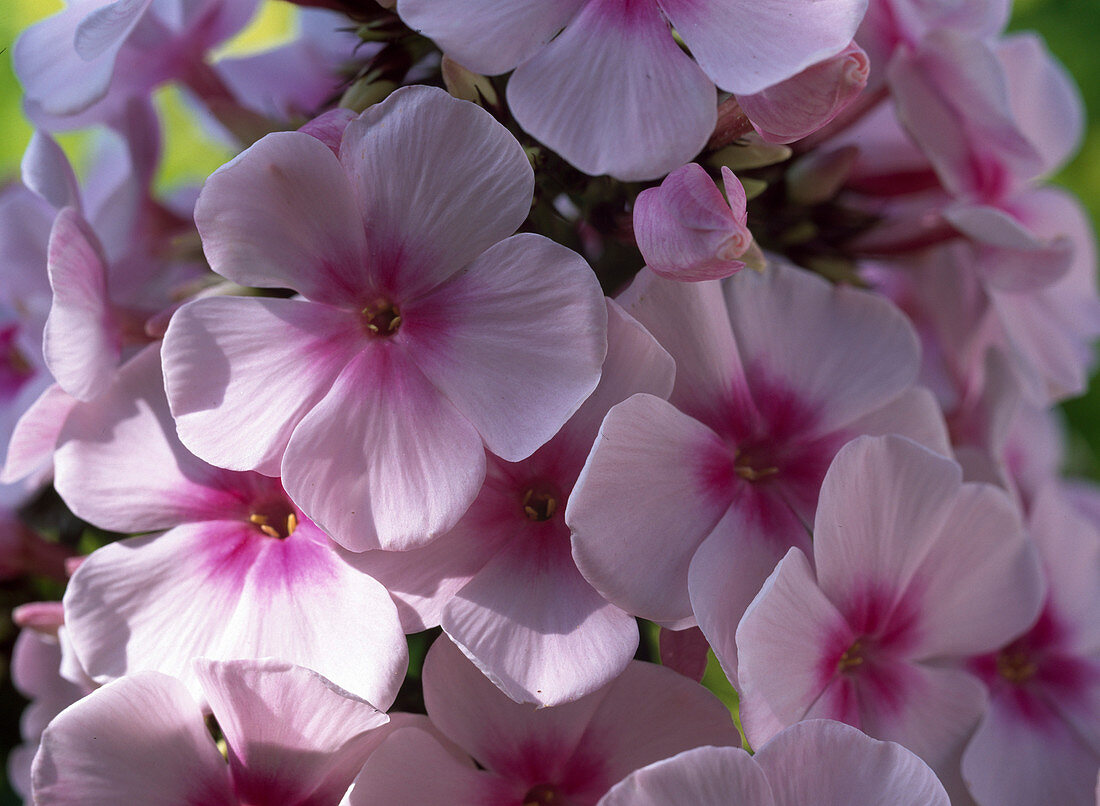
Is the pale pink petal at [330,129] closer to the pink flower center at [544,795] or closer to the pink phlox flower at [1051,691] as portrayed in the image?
the pink flower center at [544,795]

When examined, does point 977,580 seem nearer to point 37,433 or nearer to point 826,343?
point 826,343

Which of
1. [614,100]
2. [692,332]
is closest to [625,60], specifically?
[614,100]

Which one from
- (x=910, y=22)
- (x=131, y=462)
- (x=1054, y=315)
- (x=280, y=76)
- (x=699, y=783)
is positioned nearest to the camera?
(x=699, y=783)

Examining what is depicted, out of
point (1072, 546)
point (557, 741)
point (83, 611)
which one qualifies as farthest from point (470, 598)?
point (1072, 546)

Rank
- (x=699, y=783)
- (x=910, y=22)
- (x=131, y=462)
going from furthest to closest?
1. (x=910, y=22)
2. (x=131, y=462)
3. (x=699, y=783)

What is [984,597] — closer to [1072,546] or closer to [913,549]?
[913,549]

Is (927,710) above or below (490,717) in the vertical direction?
below

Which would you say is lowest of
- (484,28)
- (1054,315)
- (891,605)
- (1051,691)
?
(1051,691)

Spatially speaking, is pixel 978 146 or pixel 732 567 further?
pixel 978 146
